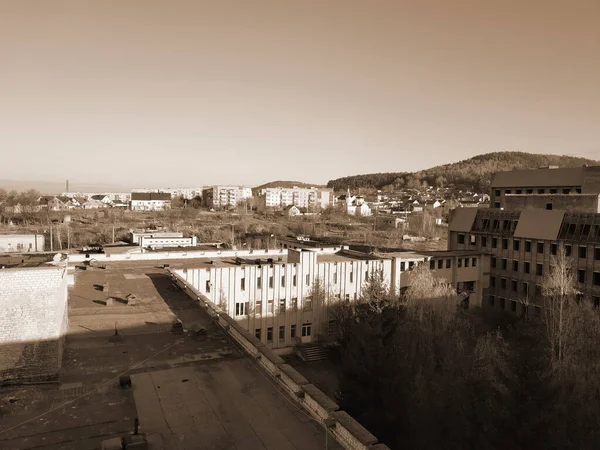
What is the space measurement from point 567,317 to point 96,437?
32.3m

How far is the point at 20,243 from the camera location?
194 feet

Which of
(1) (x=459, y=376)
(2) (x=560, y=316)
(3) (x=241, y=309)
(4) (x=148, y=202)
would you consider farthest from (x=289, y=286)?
(4) (x=148, y=202)

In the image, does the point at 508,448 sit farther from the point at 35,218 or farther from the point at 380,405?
the point at 35,218

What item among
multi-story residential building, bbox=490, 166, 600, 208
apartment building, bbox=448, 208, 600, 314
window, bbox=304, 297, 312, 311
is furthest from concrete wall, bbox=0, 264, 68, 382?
multi-story residential building, bbox=490, 166, 600, 208

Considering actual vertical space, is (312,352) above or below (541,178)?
below

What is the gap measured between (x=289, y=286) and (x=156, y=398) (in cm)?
2337

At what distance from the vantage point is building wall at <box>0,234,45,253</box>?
5762 cm

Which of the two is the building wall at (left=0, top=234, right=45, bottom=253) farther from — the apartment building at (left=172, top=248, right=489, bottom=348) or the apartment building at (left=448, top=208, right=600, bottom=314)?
the apartment building at (left=448, top=208, right=600, bottom=314)

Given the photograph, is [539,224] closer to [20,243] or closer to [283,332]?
[283,332]

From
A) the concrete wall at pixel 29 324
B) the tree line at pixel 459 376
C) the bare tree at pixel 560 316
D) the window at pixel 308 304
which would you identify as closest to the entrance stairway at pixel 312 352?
the tree line at pixel 459 376

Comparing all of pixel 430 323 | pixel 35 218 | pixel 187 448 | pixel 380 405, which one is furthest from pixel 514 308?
pixel 35 218

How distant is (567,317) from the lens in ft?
108

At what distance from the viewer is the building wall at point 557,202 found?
43.1 meters

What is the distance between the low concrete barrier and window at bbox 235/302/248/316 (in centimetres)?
1643
